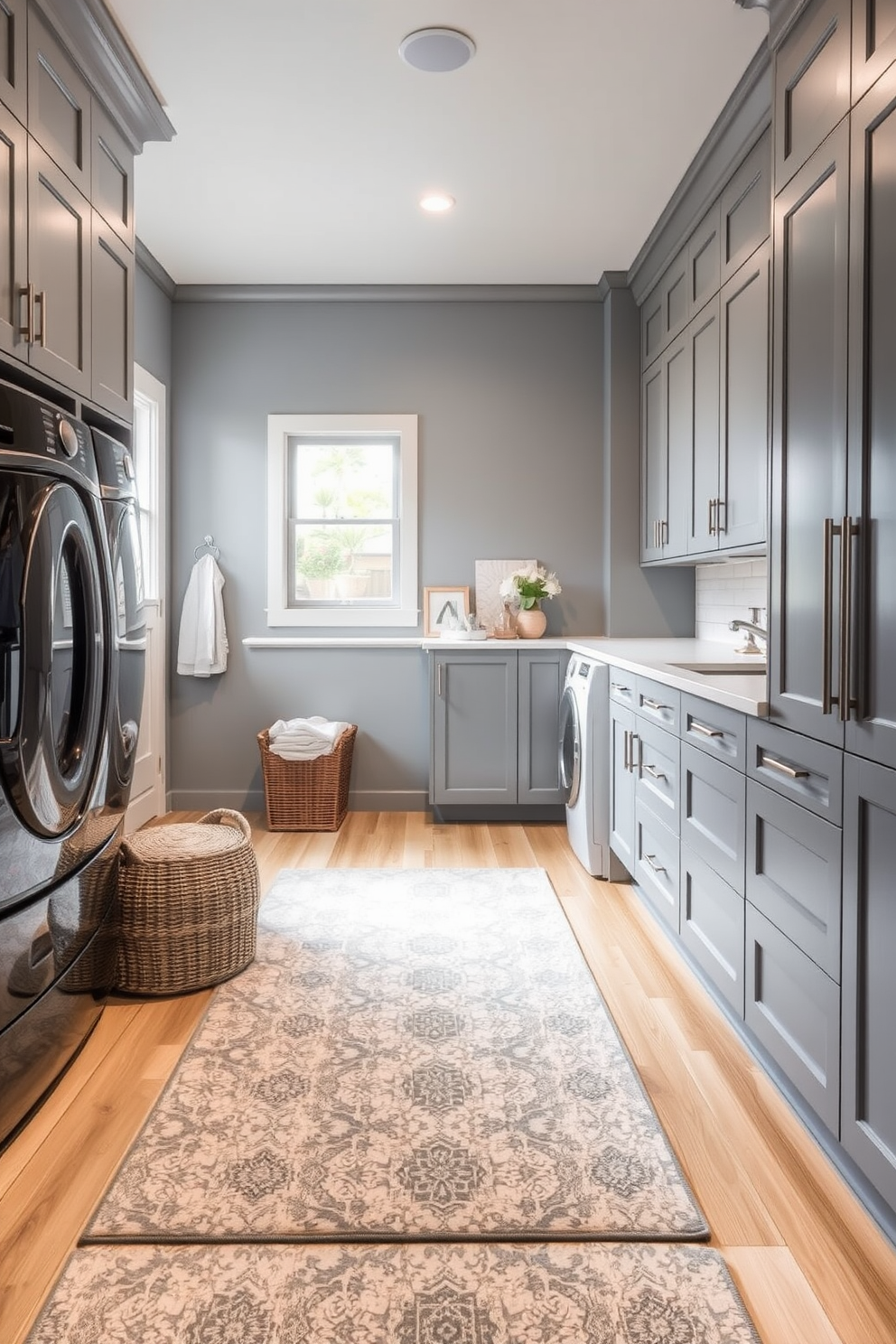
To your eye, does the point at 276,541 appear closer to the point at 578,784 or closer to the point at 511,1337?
the point at 578,784

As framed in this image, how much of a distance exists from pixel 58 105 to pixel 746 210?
204 cm

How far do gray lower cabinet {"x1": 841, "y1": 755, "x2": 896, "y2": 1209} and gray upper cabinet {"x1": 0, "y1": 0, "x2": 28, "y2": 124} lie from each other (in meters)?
2.15

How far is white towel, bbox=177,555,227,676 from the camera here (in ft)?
14.7

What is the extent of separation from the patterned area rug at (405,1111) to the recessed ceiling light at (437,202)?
279cm

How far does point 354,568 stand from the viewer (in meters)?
4.70

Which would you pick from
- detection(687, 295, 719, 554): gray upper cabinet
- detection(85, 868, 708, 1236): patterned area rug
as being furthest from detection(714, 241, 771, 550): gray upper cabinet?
detection(85, 868, 708, 1236): patterned area rug

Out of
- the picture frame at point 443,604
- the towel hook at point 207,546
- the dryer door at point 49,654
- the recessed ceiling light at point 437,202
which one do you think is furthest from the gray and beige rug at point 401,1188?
the recessed ceiling light at point 437,202

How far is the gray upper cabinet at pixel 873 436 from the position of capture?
1444mm

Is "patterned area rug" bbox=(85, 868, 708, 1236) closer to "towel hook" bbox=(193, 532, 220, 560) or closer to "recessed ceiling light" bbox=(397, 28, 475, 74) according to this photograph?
"towel hook" bbox=(193, 532, 220, 560)

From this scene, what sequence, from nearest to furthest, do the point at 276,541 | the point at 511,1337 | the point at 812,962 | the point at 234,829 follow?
the point at 511,1337 < the point at 812,962 < the point at 234,829 < the point at 276,541

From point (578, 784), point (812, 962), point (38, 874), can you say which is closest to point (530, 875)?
point (578, 784)

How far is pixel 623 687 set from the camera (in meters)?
3.26

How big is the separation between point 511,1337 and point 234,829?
5.70 ft

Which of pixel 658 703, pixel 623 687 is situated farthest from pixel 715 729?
pixel 623 687
